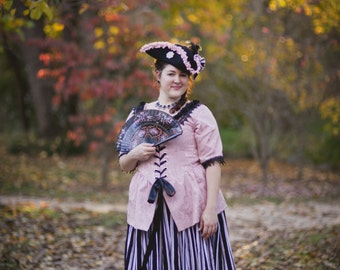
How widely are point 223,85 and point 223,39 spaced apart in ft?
13.6

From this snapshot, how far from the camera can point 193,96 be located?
15297 mm

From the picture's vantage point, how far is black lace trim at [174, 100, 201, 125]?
301 centimetres

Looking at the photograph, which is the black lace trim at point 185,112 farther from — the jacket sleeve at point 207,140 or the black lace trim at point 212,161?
the black lace trim at point 212,161

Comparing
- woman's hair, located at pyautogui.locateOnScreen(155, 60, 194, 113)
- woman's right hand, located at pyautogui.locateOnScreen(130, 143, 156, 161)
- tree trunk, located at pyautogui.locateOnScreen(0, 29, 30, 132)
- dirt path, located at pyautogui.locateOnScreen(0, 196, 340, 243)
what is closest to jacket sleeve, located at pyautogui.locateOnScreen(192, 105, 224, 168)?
woman's hair, located at pyautogui.locateOnScreen(155, 60, 194, 113)

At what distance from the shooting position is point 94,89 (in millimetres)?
9672

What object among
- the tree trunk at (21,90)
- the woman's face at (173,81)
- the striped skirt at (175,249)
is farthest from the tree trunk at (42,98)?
the striped skirt at (175,249)

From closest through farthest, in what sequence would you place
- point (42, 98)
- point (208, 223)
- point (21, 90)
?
1. point (208, 223)
2. point (42, 98)
3. point (21, 90)

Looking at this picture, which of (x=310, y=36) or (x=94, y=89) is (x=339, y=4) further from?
(x=94, y=89)

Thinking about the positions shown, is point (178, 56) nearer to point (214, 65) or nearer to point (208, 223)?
point (208, 223)

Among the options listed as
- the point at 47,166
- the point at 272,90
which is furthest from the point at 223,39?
the point at 47,166

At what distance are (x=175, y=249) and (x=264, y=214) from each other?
4.98 metres

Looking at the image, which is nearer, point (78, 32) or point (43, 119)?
point (78, 32)

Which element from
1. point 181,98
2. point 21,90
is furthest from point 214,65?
point 181,98

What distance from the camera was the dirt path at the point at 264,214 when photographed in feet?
21.6
